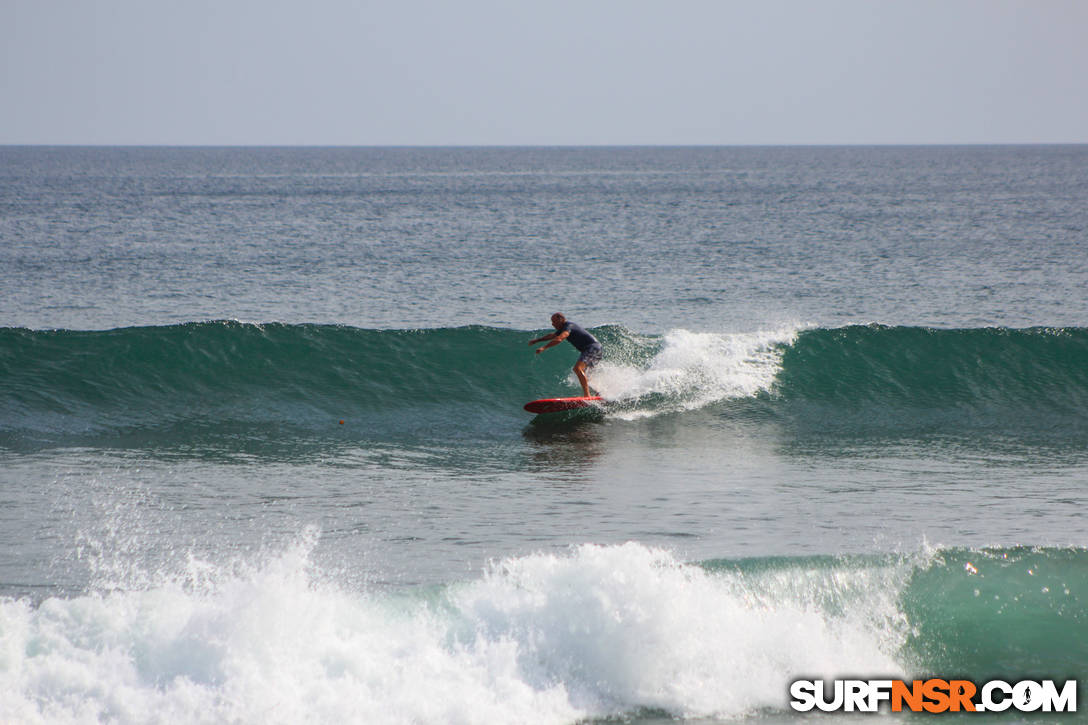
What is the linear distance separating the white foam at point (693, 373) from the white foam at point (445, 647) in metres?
8.43

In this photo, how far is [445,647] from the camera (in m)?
7.21

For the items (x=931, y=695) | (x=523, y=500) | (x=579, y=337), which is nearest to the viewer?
(x=931, y=695)

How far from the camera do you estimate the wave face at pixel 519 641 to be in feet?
21.8

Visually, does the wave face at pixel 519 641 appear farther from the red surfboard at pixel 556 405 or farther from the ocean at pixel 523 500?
the red surfboard at pixel 556 405

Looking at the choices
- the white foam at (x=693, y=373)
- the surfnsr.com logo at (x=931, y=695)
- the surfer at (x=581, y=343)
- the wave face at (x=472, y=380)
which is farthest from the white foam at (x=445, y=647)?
the white foam at (x=693, y=373)

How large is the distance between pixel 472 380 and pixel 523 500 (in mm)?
7099

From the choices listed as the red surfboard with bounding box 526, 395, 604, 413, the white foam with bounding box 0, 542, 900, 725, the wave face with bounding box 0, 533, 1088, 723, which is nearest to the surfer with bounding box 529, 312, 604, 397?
the red surfboard with bounding box 526, 395, 604, 413

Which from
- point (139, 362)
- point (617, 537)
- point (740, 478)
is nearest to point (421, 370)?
point (139, 362)

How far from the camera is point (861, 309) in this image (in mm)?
27484

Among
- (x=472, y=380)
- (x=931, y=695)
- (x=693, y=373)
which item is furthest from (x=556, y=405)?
(x=931, y=695)

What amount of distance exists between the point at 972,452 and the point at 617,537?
21.6ft

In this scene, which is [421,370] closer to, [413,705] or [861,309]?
[413,705]

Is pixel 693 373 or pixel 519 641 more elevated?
pixel 693 373

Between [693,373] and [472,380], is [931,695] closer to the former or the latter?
[693,373]
